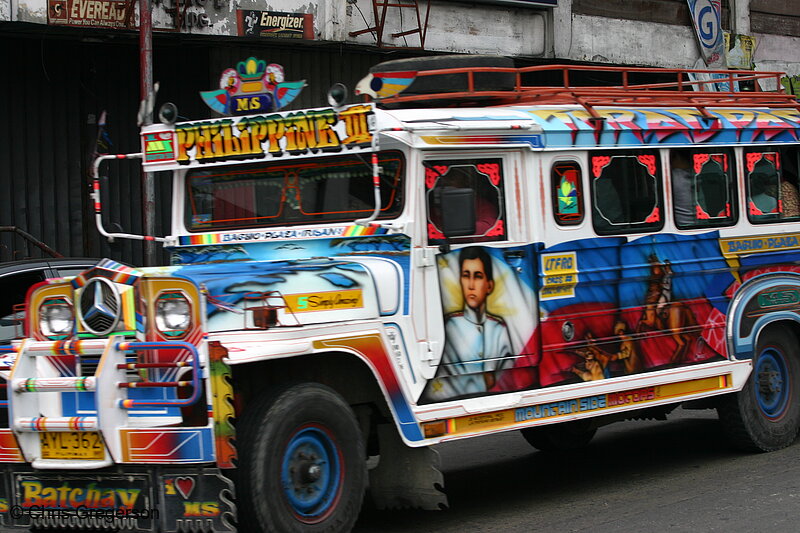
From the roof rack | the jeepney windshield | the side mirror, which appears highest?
the roof rack

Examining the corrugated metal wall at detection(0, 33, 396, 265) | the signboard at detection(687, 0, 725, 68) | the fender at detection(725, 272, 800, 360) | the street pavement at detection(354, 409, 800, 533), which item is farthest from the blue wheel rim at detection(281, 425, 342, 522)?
the signboard at detection(687, 0, 725, 68)

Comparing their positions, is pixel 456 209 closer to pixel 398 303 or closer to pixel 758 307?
pixel 398 303

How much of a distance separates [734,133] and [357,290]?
162 inches

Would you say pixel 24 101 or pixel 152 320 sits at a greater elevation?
pixel 24 101

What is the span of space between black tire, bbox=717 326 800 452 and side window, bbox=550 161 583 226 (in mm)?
2394

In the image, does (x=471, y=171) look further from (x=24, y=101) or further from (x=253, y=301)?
(x=24, y=101)

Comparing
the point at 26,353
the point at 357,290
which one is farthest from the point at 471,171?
the point at 26,353

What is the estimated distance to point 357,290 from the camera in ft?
22.1

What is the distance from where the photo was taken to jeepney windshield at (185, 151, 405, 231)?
23.9ft

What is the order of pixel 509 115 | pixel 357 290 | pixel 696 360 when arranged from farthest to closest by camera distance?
pixel 696 360, pixel 509 115, pixel 357 290

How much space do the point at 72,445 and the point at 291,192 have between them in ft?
7.62

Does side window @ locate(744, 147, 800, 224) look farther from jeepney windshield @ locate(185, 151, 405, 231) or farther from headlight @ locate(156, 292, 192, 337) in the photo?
headlight @ locate(156, 292, 192, 337)

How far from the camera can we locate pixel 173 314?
5996mm

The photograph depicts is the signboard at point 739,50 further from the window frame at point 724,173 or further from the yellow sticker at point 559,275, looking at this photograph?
the yellow sticker at point 559,275
